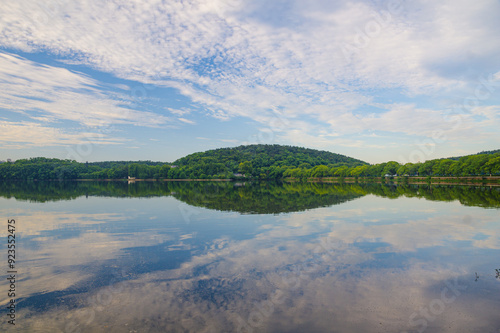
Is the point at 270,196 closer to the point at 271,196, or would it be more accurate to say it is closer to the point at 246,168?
the point at 271,196

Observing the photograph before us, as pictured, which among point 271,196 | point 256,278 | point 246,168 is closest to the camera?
point 256,278

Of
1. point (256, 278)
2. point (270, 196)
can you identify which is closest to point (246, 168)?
point (270, 196)

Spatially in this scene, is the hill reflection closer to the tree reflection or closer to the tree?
the tree reflection

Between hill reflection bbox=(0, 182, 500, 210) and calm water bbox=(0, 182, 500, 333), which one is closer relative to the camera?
calm water bbox=(0, 182, 500, 333)

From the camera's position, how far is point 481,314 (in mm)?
6906

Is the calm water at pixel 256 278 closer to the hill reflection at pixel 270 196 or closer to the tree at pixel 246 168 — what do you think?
the hill reflection at pixel 270 196

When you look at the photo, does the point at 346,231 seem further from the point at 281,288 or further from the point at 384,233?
the point at 281,288

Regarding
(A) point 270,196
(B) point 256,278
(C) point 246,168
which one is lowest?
(B) point 256,278

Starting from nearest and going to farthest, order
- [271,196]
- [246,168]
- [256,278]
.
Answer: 1. [256,278]
2. [271,196]
3. [246,168]

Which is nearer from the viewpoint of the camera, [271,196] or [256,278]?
[256,278]

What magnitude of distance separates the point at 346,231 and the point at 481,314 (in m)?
9.58

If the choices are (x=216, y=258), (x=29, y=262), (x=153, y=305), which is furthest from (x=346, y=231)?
(x=29, y=262)

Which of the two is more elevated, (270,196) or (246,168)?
(246,168)

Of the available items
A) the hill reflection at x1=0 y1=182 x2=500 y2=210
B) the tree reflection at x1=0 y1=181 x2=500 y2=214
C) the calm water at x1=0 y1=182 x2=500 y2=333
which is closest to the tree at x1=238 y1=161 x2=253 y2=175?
the tree reflection at x1=0 y1=181 x2=500 y2=214
